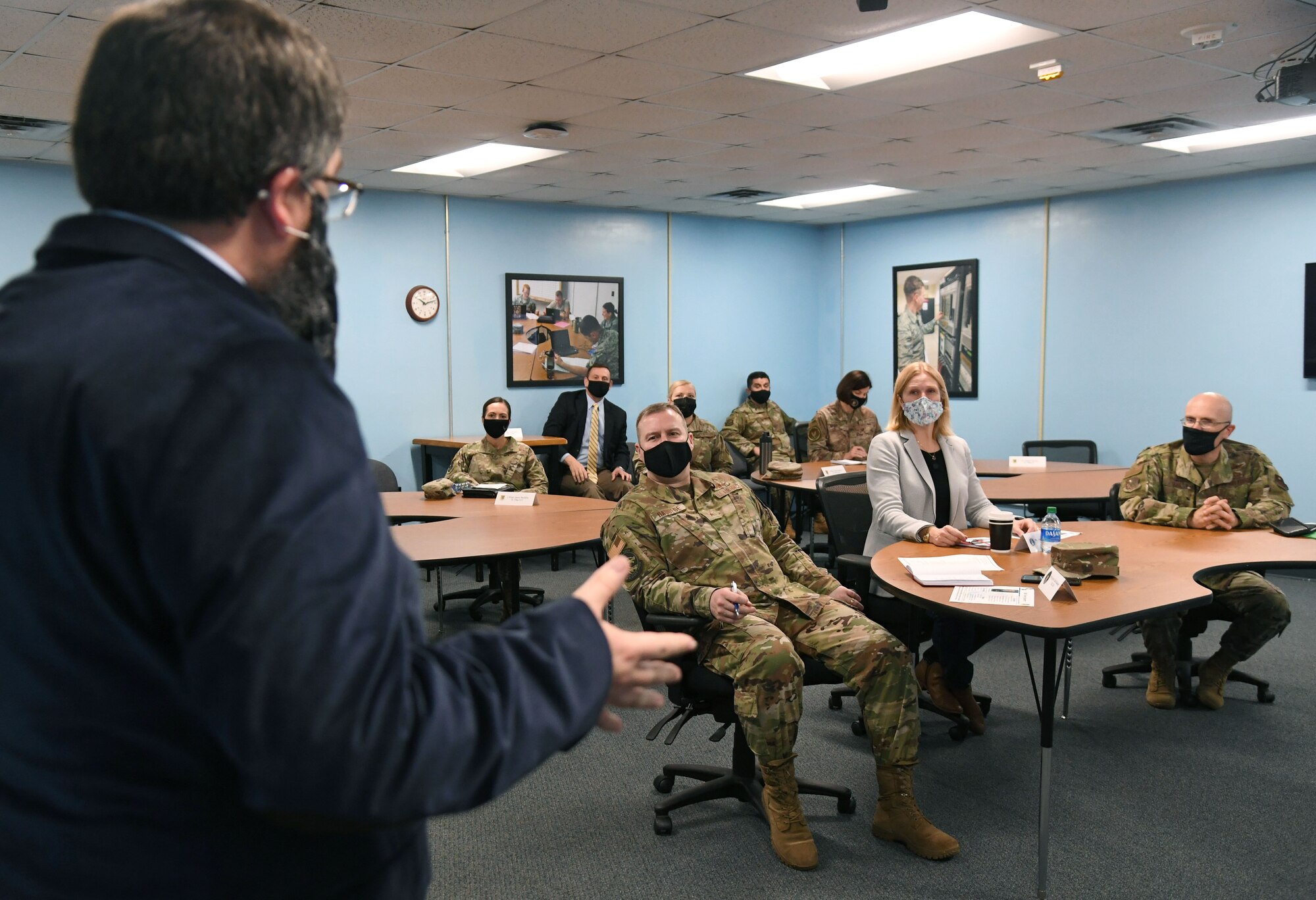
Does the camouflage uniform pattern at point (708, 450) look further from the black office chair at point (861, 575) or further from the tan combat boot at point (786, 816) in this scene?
the tan combat boot at point (786, 816)

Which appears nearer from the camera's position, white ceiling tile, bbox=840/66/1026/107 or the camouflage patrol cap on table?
the camouflage patrol cap on table

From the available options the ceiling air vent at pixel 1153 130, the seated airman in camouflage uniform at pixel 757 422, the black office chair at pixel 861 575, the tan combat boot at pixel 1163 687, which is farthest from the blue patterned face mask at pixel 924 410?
the seated airman in camouflage uniform at pixel 757 422

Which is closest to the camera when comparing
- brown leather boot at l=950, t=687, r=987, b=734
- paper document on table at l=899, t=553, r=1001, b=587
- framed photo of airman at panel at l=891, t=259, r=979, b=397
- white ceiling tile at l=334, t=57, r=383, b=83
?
paper document on table at l=899, t=553, r=1001, b=587

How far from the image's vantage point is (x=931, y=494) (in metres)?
4.22

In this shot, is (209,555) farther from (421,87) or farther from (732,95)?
(732,95)

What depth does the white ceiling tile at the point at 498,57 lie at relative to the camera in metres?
4.14

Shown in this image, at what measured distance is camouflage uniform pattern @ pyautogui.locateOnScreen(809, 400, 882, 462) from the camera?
812 centimetres

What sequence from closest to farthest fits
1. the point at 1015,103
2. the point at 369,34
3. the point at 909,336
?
the point at 369,34, the point at 1015,103, the point at 909,336

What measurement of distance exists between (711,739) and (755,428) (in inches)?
230

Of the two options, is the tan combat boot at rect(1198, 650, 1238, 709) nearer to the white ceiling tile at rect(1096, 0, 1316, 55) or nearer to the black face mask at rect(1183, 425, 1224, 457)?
the black face mask at rect(1183, 425, 1224, 457)

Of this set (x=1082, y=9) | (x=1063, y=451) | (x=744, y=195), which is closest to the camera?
(x=1082, y=9)

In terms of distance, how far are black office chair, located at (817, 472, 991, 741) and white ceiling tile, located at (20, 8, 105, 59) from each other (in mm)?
3521

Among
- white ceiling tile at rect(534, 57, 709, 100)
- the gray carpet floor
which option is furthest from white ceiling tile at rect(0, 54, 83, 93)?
the gray carpet floor

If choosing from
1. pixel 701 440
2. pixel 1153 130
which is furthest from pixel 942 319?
pixel 1153 130
